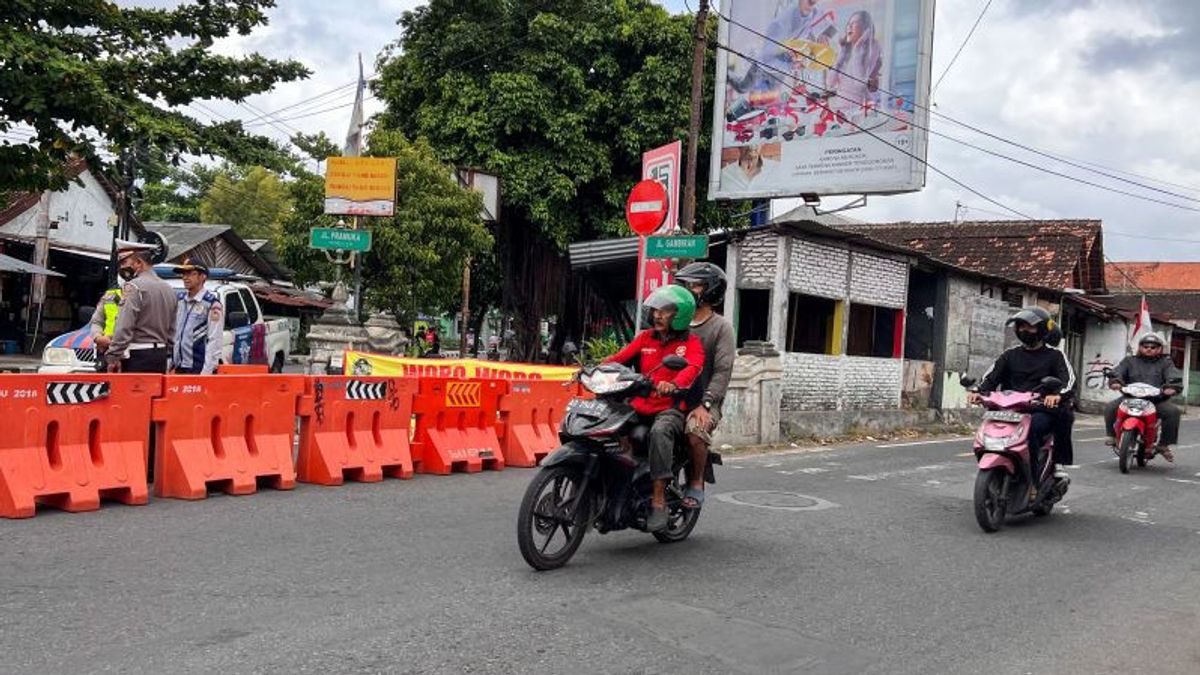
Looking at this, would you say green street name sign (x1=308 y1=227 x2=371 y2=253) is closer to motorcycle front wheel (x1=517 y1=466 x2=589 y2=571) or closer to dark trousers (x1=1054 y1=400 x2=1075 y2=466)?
motorcycle front wheel (x1=517 y1=466 x2=589 y2=571)

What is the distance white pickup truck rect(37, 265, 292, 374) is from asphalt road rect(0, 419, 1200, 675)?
654 centimetres

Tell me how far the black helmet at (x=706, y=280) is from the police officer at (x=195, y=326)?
16.5 ft

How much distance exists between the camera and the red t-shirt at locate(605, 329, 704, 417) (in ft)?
19.9

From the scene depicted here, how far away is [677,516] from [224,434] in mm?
3748

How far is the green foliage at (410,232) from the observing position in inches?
892

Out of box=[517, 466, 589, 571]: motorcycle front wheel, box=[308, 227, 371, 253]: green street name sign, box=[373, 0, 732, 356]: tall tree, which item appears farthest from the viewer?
box=[373, 0, 732, 356]: tall tree

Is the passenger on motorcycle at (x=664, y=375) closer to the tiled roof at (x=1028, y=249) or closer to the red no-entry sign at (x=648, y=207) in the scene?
the red no-entry sign at (x=648, y=207)

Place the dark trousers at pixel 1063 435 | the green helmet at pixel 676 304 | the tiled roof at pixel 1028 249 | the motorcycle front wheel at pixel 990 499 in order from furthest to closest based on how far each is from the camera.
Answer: the tiled roof at pixel 1028 249 < the dark trousers at pixel 1063 435 < the motorcycle front wheel at pixel 990 499 < the green helmet at pixel 676 304

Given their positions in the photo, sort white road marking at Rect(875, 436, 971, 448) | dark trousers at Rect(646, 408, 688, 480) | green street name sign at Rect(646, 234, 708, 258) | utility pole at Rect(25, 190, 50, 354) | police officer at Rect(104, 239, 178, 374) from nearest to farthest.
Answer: dark trousers at Rect(646, 408, 688, 480) < police officer at Rect(104, 239, 178, 374) < green street name sign at Rect(646, 234, 708, 258) < white road marking at Rect(875, 436, 971, 448) < utility pole at Rect(25, 190, 50, 354)

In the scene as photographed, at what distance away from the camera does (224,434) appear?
7.85m

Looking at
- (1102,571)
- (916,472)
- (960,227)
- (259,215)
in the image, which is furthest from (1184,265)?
(1102,571)

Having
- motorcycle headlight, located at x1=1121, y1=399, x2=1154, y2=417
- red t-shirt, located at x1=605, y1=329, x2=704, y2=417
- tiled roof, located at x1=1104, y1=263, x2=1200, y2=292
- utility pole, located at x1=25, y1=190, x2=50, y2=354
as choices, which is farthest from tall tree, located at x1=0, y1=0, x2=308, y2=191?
tiled roof, located at x1=1104, y1=263, x2=1200, y2=292

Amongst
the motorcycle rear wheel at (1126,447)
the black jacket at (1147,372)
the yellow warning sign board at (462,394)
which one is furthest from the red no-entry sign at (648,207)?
the motorcycle rear wheel at (1126,447)

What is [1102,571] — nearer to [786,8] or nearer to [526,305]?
[786,8]
